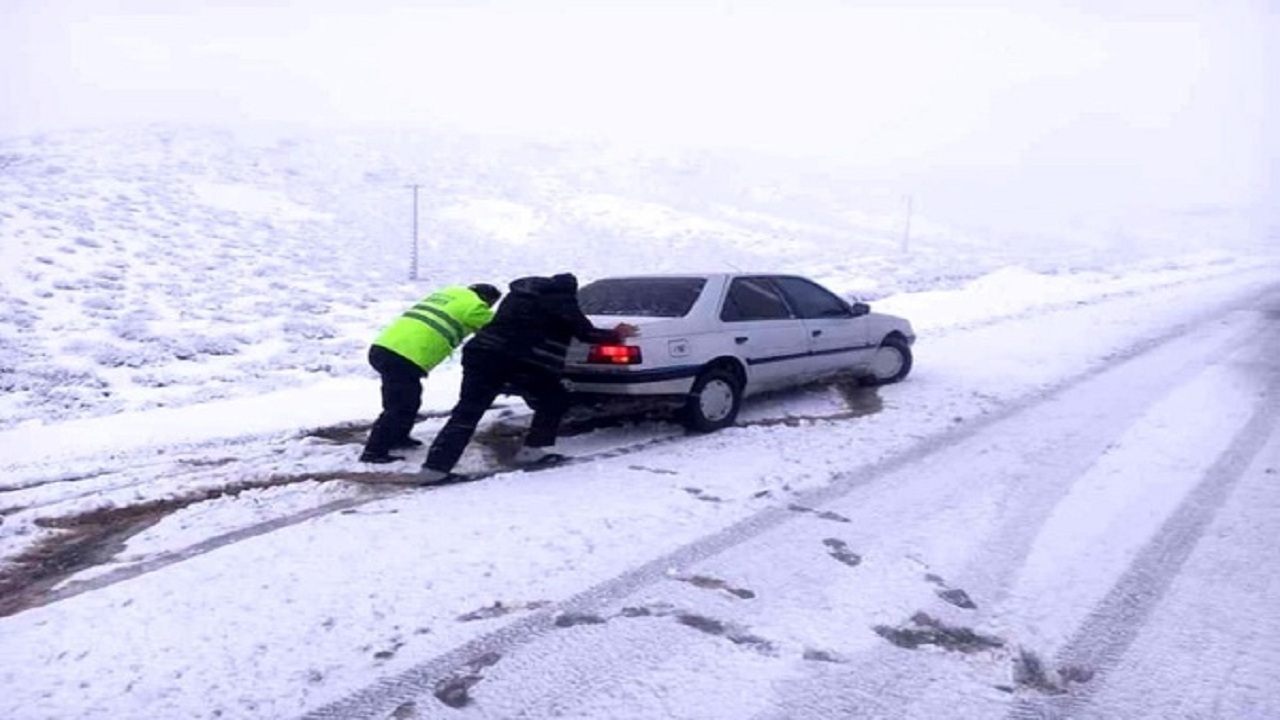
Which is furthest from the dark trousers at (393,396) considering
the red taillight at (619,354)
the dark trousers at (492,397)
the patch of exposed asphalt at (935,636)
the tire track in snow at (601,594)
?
the patch of exposed asphalt at (935,636)

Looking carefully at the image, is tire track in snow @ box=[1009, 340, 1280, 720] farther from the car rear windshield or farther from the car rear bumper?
the car rear windshield

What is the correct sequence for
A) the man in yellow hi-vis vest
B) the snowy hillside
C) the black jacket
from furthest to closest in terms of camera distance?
the snowy hillside
the man in yellow hi-vis vest
the black jacket

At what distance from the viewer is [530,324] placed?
5.61 meters

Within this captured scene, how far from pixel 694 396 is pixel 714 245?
97.8ft

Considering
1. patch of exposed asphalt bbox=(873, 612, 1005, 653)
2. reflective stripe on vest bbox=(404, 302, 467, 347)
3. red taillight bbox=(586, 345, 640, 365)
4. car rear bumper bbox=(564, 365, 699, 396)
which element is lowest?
patch of exposed asphalt bbox=(873, 612, 1005, 653)

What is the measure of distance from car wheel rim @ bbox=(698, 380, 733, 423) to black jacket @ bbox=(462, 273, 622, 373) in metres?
1.41

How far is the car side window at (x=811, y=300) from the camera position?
7.63 m

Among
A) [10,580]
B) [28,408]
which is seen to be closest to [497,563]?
[10,580]

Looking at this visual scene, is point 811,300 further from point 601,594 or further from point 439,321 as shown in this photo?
point 601,594

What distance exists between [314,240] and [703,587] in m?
26.6

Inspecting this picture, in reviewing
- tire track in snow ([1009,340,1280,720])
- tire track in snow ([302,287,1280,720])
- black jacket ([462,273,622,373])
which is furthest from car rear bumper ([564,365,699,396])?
tire track in snow ([1009,340,1280,720])

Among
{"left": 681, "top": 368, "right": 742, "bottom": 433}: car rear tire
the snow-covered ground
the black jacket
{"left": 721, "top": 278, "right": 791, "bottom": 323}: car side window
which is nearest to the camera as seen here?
the snow-covered ground

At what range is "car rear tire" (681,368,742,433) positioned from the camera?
651cm

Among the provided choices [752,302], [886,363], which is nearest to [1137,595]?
[752,302]
